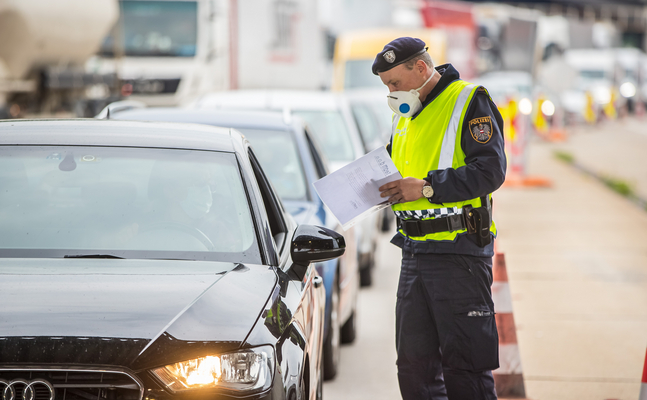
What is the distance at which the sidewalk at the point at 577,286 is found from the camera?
5.89m

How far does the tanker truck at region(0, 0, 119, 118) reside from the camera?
14625mm

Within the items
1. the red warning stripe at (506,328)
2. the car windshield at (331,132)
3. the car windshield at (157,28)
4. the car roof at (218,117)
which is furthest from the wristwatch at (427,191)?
the car windshield at (157,28)

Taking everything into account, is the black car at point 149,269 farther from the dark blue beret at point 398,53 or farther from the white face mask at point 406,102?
the dark blue beret at point 398,53

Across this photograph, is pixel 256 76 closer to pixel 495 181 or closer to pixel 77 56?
pixel 77 56

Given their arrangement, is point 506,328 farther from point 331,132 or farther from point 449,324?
point 331,132

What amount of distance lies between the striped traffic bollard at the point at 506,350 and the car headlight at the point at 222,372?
2.44 metres

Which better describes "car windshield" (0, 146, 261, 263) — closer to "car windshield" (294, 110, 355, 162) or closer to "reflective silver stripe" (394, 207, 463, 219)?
"reflective silver stripe" (394, 207, 463, 219)

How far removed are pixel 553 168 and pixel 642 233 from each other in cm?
1043

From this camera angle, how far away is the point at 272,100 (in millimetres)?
8922

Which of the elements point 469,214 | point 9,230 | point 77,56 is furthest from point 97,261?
point 77,56

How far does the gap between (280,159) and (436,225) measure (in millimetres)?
2751

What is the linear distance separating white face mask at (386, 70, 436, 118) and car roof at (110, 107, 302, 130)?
2595 millimetres

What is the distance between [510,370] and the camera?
194 inches

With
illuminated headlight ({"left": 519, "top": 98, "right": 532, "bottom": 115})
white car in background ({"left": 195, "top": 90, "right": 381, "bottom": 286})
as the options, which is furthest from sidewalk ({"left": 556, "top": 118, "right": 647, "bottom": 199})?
white car in background ({"left": 195, "top": 90, "right": 381, "bottom": 286})
